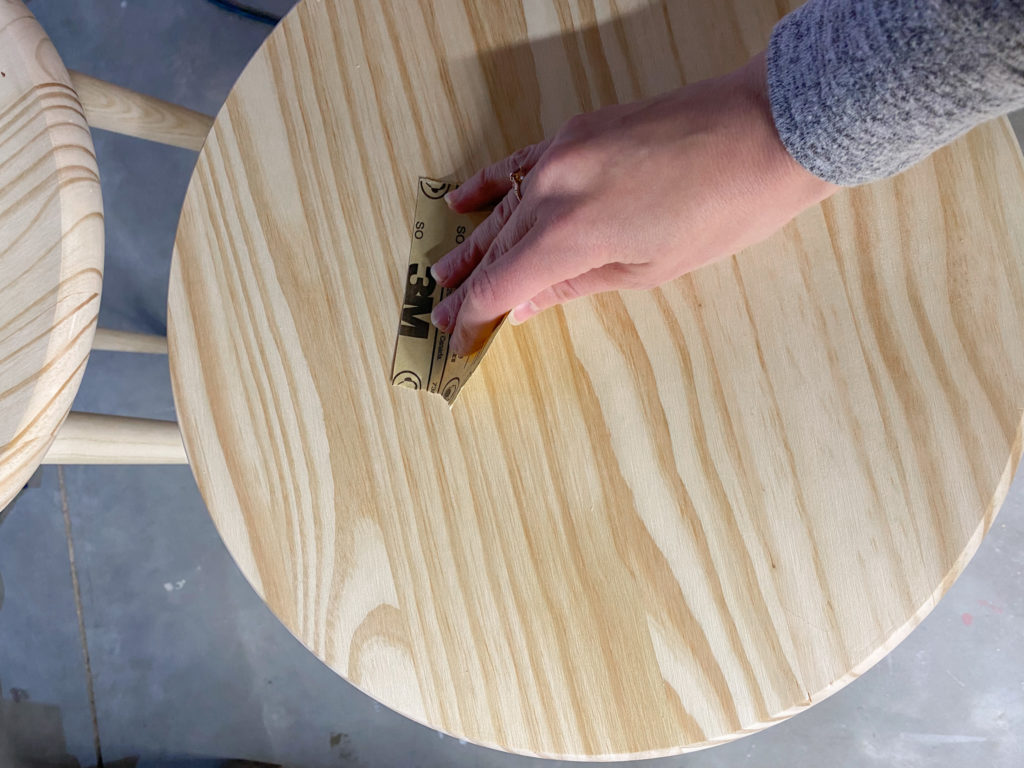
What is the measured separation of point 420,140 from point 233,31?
88 centimetres

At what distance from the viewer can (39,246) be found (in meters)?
0.55

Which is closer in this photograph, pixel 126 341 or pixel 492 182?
pixel 492 182

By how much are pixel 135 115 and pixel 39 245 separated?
0.30 meters

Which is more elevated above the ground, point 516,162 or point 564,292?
point 516,162

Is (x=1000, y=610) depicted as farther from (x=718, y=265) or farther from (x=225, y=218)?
(x=225, y=218)

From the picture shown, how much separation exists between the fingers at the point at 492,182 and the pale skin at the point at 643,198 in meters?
0.01

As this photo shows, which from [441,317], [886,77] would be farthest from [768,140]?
[441,317]

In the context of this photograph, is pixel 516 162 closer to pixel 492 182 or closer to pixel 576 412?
pixel 492 182

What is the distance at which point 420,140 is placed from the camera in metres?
0.65

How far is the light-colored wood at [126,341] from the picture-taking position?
37.4 inches

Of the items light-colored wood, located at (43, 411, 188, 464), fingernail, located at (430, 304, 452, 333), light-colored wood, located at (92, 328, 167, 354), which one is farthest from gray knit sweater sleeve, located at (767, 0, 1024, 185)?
light-colored wood, located at (92, 328, 167, 354)

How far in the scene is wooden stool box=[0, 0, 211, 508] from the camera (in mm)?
531

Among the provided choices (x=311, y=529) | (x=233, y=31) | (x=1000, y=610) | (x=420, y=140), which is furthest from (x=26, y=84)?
(x=1000, y=610)

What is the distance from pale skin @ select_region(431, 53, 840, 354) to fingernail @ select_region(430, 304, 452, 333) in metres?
0.02
